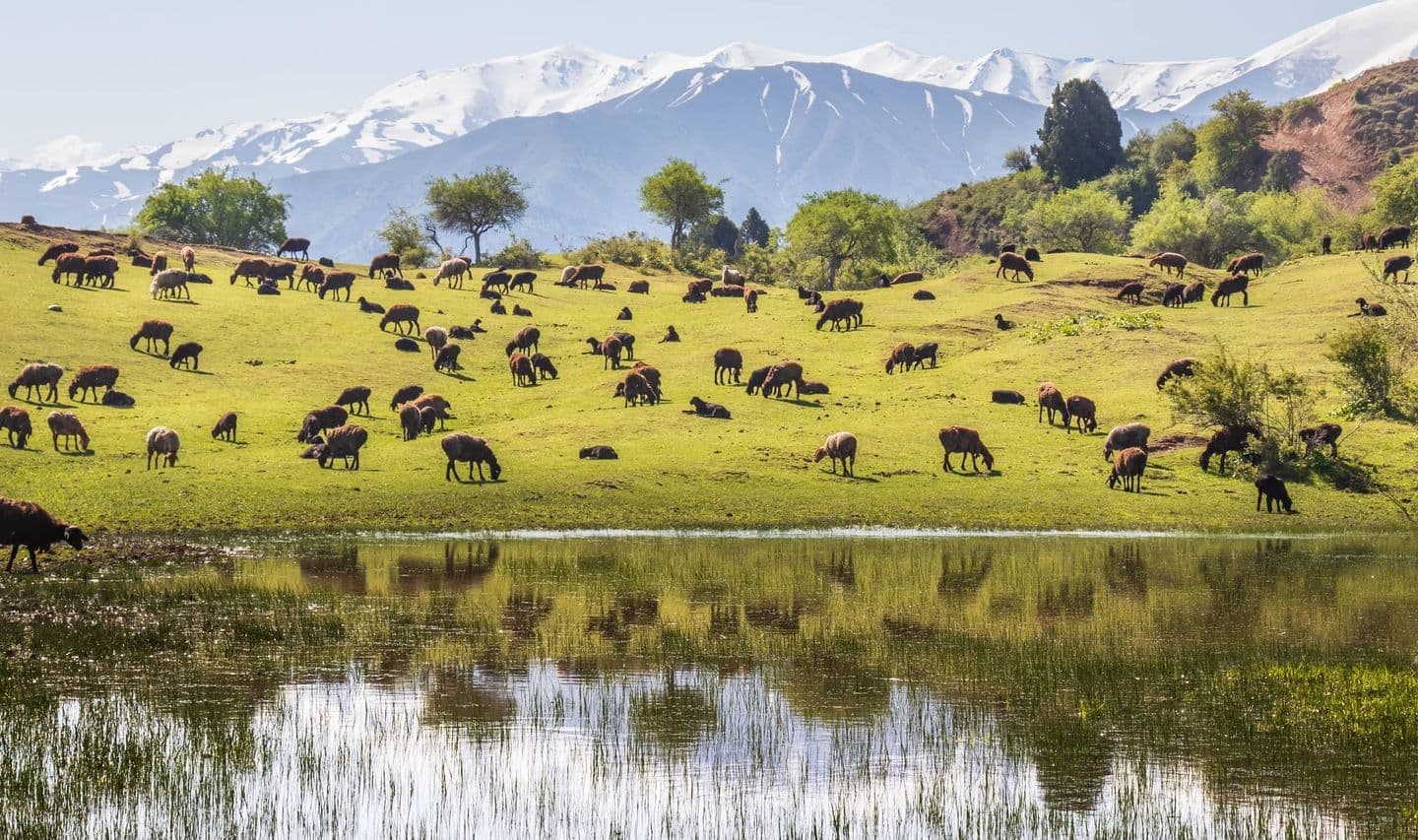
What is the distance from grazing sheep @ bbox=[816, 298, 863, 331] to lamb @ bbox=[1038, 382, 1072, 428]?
20.6m

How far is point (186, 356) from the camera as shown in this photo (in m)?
65.8

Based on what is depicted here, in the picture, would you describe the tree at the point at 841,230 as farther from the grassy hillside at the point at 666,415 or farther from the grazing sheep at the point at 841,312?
the grazing sheep at the point at 841,312

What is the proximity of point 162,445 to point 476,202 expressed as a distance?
3776 inches

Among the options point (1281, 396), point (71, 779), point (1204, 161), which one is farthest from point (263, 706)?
point (1204, 161)

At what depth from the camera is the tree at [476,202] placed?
140375mm

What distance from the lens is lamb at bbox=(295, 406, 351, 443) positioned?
5328 centimetres

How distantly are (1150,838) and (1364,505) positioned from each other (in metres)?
36.4

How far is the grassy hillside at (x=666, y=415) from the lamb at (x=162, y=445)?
27.1 inches

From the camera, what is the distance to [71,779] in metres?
15.8

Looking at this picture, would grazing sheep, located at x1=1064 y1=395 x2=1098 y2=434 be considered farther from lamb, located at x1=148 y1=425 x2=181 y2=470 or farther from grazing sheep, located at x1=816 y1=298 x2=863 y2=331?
lamb, located at x1=148 y1=425 x2=181 y2=470

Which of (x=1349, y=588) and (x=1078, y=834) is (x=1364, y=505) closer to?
(x=1349, y=588)

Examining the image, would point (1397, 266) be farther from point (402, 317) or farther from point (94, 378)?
point (94, 378)

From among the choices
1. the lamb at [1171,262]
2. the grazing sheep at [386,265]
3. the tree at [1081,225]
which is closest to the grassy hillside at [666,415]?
the lamb at [1171,262]

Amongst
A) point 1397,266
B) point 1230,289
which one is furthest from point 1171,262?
point 1397,266
